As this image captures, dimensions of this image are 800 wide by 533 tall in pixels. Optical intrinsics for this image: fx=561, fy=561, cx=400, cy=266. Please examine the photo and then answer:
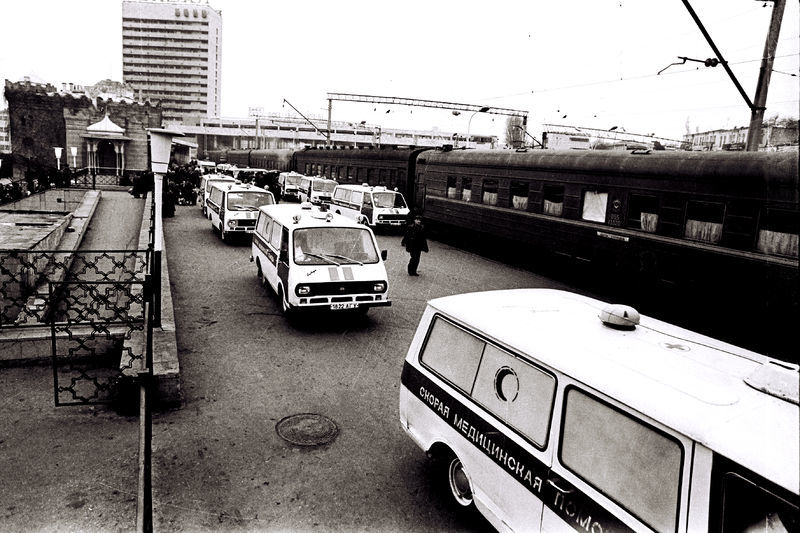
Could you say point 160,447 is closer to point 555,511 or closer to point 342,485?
point 342,485

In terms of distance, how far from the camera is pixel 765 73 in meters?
10.4

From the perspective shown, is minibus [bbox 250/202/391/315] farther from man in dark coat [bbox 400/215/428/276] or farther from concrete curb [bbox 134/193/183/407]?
man in dark coat [bbox 400/215/428/276]

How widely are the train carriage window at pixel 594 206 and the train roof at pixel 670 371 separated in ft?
30.2

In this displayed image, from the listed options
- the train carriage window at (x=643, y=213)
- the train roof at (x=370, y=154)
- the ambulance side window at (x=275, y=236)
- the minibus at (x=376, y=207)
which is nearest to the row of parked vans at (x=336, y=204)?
the minibus at (x=376, y=207)

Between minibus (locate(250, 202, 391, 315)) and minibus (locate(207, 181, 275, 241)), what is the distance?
815 cm

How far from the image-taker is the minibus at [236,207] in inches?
737

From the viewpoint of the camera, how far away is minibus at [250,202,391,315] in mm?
9656

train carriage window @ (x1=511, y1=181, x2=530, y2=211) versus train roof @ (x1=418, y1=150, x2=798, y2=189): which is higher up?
train roof @ (x1=418, y1=150, x2=798, y2=189)

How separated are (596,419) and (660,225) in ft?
31.5

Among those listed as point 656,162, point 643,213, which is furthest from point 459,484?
point 656,162

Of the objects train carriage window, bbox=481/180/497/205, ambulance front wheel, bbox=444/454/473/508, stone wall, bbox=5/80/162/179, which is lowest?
ambulance front wheel, bbox=444/454/473/508

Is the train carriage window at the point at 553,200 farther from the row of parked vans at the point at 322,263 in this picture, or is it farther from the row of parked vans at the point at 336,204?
the row of parked vans at the point at 336,204

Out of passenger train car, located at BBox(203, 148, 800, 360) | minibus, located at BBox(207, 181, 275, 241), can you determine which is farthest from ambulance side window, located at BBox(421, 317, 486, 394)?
minibus, located at BBox(207, 181, 275, 241)

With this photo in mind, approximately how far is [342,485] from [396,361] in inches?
142
